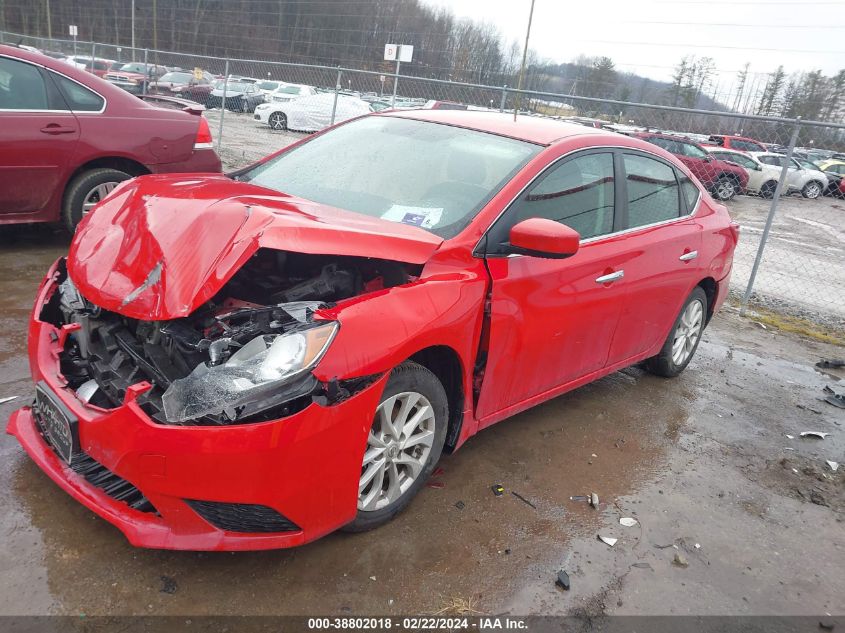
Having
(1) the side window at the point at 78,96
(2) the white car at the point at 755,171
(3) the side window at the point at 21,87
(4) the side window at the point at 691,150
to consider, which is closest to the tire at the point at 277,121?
(4) the side window at the point at 691,150

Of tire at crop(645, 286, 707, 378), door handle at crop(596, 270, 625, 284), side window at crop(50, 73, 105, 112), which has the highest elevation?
side window at crop(50, 73, 105, 112)

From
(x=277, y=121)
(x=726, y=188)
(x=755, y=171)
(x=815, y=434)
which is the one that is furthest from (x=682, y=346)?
Answer: (x=277, y=121)

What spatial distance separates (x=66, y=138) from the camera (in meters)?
5.39

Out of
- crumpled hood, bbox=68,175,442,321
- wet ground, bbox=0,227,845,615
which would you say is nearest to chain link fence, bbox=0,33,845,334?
wet ground, bbox=0,227,845,615

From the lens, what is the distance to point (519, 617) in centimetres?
239

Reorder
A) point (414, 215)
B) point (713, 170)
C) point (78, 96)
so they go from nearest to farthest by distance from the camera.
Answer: point (414, 215) → point (78, 96) → point (713, 170)

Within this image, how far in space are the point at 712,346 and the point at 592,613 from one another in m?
4.03

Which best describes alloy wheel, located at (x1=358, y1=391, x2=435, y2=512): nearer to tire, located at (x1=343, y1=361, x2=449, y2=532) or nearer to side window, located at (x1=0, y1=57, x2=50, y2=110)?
tire, located at (x1=343, y1=361, x2=449, y2=532)

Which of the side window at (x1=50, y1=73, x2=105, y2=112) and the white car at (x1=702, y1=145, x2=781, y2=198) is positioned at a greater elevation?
the side window at (x1=50, y1=73, x2=105, y2=112)

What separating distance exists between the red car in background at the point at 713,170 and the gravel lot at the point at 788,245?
55 cm

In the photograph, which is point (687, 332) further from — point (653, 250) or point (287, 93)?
point (287, 93)

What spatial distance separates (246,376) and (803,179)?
Answer: 76.7ft

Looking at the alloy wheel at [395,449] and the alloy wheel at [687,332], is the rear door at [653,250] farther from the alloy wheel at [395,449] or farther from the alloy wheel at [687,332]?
the alloy wheel at [395,449]

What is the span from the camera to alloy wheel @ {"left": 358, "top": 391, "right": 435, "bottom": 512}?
8.39ft
